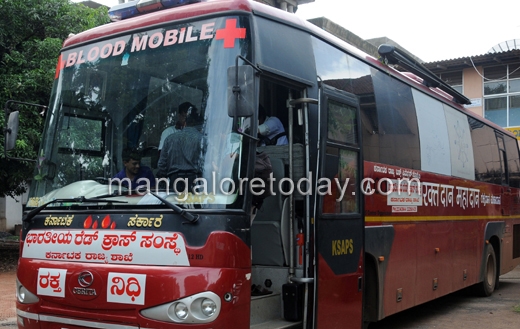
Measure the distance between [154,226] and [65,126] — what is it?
1.60 metres

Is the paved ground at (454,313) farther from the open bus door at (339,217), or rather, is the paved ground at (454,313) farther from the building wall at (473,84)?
the building wall at (473,84)

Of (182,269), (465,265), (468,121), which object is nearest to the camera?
(182,269)

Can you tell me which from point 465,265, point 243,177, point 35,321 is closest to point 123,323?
point 35,321

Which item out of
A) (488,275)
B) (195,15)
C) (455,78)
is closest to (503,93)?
(455,78)

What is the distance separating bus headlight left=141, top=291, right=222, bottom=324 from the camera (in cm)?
435

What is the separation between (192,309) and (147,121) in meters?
1.67

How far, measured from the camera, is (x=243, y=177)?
467cm

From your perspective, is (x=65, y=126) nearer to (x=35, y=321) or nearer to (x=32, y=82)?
(x=35, y=321)

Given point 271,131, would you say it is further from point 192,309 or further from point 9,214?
point 9,214

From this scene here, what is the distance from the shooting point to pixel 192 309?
171 inches

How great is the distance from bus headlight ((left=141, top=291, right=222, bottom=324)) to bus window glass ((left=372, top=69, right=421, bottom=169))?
3271 mm

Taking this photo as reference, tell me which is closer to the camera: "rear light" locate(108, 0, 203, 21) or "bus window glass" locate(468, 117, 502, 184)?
"rear light" locate(108, 0, 203, 21)

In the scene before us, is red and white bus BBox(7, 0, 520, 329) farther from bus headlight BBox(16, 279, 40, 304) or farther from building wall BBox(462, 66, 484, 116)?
building wall BBox(462, 66, 484, 116)

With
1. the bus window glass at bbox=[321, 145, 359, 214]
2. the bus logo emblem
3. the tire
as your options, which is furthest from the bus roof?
the tire
